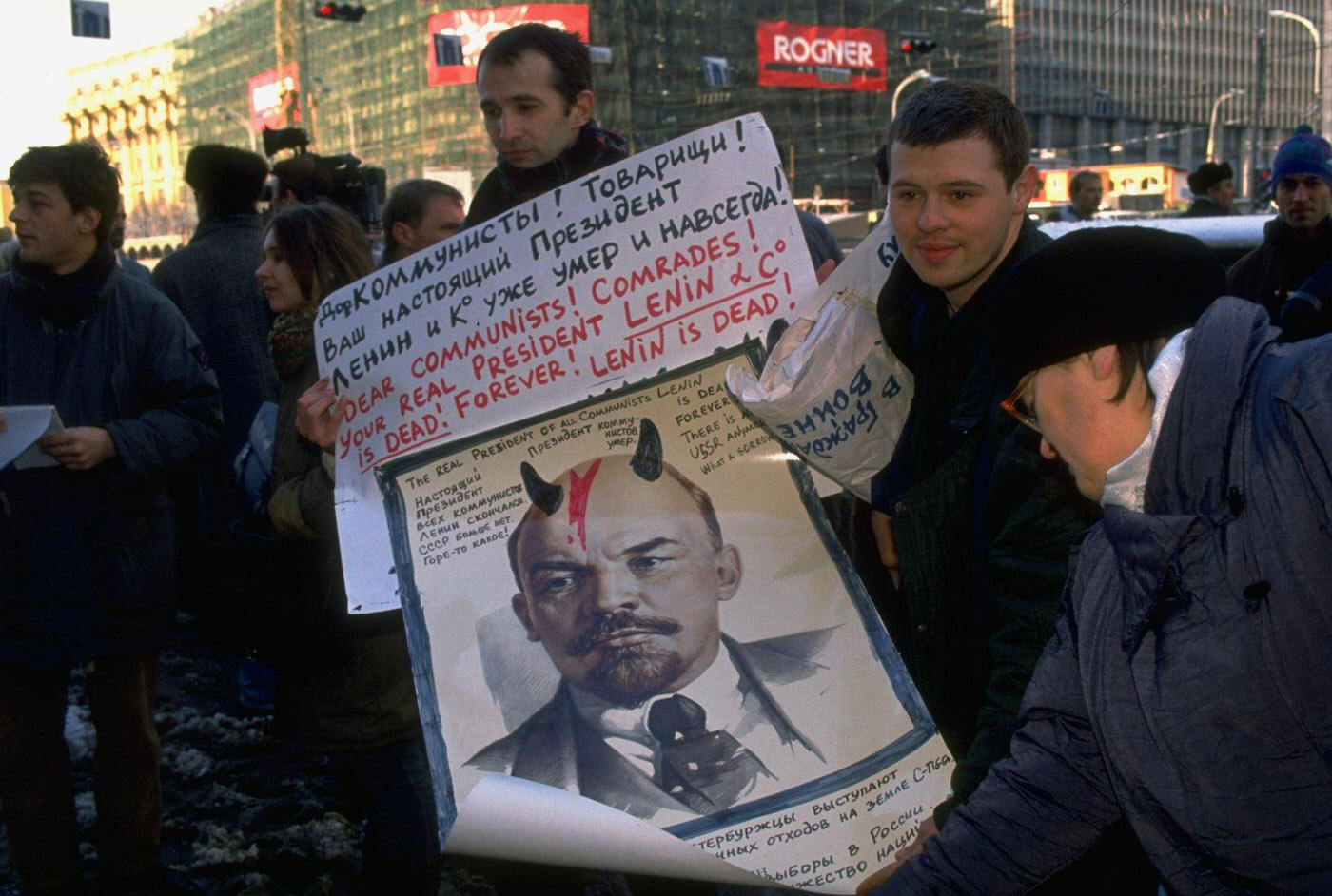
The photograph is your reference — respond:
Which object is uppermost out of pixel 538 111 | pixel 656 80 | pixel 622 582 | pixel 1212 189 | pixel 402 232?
pixel 656 80

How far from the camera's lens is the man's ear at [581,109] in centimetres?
256

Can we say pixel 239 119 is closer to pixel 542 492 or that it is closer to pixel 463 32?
pixel 463 32

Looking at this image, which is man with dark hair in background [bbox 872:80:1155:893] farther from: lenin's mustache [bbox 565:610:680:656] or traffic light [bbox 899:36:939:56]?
traffic light [bbox 899:36:939:56]

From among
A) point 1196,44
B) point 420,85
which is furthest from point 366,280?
point 1196,44

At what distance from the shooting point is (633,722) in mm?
1752

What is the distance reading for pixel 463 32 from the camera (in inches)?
2173

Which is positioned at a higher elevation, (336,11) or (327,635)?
(336,11)

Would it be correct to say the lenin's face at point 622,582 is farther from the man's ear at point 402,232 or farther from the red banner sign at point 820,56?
the red banner sign at point 820,56

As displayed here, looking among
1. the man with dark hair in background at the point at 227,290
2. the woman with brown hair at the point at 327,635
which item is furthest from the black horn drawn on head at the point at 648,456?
the man with dark hair in background at the point at 227,290

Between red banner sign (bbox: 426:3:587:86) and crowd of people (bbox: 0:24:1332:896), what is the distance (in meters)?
52.8

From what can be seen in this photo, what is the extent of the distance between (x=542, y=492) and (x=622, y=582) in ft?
0.59

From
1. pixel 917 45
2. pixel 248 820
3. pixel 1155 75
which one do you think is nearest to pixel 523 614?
pixel 248 820

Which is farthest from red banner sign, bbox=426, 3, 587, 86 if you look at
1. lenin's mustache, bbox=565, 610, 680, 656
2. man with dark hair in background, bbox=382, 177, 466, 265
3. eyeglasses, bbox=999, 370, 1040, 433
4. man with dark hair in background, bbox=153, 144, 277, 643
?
eyeglasses, bbox=999, 370, 1040, 433

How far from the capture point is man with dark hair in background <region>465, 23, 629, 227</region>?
2.51m
